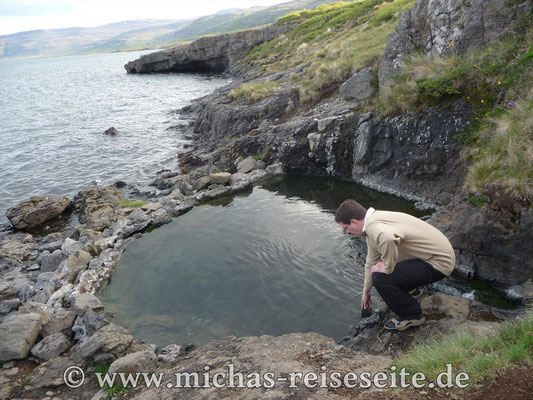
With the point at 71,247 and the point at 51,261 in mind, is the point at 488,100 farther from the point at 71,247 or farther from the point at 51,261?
the point at 51,261

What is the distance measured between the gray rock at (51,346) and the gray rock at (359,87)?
1694cm

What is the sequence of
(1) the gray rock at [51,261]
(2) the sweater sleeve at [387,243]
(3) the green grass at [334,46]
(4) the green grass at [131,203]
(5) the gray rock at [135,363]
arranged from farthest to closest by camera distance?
1. (3) the green grass at [334,46]
2. (4) the green grass at [131,203]
3. (1) the gray rock at [51,261]
4. (5) the gray rock at [135,363]
5. (2) the sweater sleeve at [387,243]

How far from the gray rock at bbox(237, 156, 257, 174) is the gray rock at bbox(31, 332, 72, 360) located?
506 inches

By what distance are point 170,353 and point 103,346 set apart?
→ 1504 mm

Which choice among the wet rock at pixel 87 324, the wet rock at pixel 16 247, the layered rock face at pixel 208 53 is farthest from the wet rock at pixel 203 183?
the layered rock face at pixel 208 53

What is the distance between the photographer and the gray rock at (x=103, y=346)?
26.1 feet

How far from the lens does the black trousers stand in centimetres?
639

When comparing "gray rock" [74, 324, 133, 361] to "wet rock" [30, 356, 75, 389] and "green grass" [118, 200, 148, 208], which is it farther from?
"green grass" [118, 200, 148, 208]

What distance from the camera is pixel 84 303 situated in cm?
1014

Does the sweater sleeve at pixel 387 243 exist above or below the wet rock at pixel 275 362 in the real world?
above

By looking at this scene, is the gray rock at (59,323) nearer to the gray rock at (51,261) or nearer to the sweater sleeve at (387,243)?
the gray rock at (51,261)

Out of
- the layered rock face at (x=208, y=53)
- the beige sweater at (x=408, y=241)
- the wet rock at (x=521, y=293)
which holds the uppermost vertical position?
the layered rock face at (x=208, y=53)

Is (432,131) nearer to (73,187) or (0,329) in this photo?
(0,329)

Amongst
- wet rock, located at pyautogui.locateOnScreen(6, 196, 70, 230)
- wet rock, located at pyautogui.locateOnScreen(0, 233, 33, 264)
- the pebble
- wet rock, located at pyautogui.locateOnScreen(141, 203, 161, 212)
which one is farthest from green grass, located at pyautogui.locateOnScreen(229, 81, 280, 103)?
the pebble
